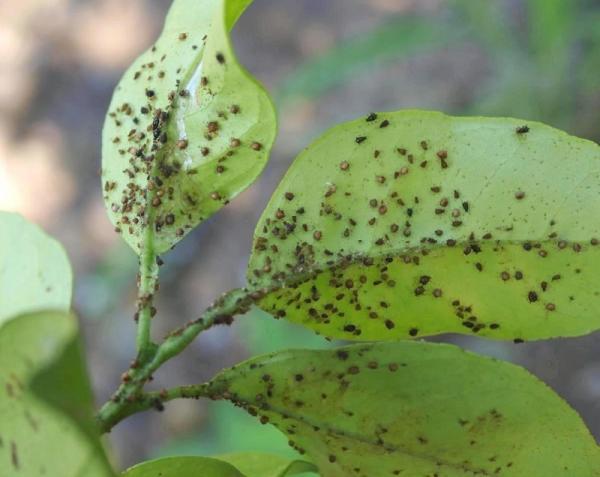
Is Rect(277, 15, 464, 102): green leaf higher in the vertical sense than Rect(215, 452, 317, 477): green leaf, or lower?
higher

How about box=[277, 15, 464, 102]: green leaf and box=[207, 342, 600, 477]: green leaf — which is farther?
box=[277, 15, 464, 102]: green leaf

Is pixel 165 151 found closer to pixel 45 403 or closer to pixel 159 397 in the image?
pixel 159 397

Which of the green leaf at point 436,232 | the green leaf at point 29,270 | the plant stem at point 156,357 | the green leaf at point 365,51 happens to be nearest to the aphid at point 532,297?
the green leaf at point 436,232

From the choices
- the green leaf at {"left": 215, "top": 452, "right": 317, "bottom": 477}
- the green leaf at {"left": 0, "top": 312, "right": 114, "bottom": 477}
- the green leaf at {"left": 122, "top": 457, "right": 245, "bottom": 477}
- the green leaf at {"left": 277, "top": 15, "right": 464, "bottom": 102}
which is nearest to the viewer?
the green leaf at {"left": 0, "top": 312, "right": 114, "bottom": 477}

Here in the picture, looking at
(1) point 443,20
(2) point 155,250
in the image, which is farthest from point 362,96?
(2) point 155,250

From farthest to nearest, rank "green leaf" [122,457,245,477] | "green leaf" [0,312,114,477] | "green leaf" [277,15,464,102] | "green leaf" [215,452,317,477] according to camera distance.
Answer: "green leaf" [277,15,464,102]
"green leaf" [215,452,317,477]
"green leaf" [122,457,245,477]
"green leaf" [0,312,114,477]

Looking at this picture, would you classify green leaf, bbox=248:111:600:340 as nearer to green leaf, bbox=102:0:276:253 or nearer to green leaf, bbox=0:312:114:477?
green leaf, bbox=102:0:276:253

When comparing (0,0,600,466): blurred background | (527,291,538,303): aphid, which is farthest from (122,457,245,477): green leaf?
(0,0,600,466): blurred background

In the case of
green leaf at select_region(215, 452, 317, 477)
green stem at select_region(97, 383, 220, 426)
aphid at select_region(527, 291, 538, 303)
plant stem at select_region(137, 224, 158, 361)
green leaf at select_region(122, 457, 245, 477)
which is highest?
aphid at select_region(527, 291, 538, 303)
